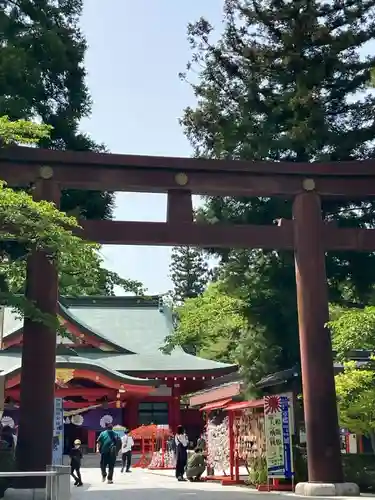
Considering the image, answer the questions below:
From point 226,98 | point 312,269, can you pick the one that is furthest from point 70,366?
point 312,269

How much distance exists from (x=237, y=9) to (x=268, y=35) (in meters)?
1.19

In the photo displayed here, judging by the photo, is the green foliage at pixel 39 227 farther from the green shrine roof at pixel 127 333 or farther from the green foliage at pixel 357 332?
the green shrine roof at pixel 127 333

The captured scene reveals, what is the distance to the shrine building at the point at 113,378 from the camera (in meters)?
23.9

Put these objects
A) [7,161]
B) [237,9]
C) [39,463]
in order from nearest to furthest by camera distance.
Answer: [39,463], [7,161], [237,9]

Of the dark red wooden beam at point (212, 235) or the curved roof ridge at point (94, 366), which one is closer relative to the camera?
the dark red wooden beam at point (212, 235)

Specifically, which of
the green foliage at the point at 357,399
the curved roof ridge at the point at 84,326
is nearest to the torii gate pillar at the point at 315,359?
the green foliage at the point at 357,399

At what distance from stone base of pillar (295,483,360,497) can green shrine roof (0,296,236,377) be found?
39.0ft

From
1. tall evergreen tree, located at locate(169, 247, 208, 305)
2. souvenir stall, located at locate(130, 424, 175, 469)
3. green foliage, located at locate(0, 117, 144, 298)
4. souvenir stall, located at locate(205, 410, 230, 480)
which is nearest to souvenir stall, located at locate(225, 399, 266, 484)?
souvenir stall, located at locate(205, 410, 230, 480)

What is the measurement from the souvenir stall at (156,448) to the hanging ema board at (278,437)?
9571mm

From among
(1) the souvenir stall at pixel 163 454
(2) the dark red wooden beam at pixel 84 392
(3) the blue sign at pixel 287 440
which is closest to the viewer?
(3) the blue sign at pixel 287 440

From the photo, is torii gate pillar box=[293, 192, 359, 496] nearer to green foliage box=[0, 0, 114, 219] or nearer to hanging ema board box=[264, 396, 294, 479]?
hanging ema board box=[264, 396, 294, 479]

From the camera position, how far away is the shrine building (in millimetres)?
23875

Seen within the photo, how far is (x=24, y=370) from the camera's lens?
1182 centimetres

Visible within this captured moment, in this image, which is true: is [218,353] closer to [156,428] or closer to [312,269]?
[156,428]
